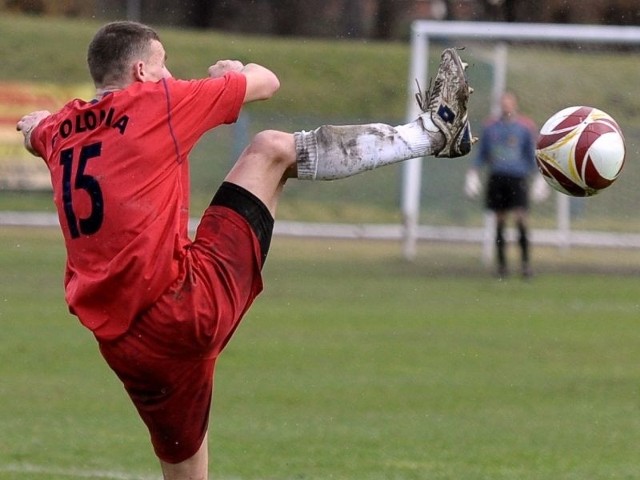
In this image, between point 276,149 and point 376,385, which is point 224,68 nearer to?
point 276,149

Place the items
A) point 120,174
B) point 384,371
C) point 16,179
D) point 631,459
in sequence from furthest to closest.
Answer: point 16,179 < point 384,371 < point 631,459 < point 120,174

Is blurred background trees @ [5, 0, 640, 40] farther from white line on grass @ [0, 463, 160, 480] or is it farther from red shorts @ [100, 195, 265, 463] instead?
red shorts @ [100, 195, 265, 463]

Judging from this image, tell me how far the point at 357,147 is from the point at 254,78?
1.69 ft

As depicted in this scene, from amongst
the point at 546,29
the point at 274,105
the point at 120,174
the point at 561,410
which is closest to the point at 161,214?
the point at 120,174

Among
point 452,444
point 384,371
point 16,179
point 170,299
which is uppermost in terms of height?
point 170,299

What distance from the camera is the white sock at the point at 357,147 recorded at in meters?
5.38

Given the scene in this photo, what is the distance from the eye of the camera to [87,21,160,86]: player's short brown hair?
5.11 meters

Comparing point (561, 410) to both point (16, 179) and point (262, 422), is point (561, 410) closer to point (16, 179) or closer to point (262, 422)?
point (262, 422)

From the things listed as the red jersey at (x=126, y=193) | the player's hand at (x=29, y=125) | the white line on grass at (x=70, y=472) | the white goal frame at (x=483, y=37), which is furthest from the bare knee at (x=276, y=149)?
the white goal frame at (x=483, y=37)

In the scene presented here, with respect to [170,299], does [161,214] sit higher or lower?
higher

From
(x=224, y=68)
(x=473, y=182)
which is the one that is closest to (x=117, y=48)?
(x=224, y=68)

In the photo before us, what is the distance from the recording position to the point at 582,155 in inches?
242

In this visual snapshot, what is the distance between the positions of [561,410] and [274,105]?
2356 centimetres

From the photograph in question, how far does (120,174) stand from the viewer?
16.3ft
